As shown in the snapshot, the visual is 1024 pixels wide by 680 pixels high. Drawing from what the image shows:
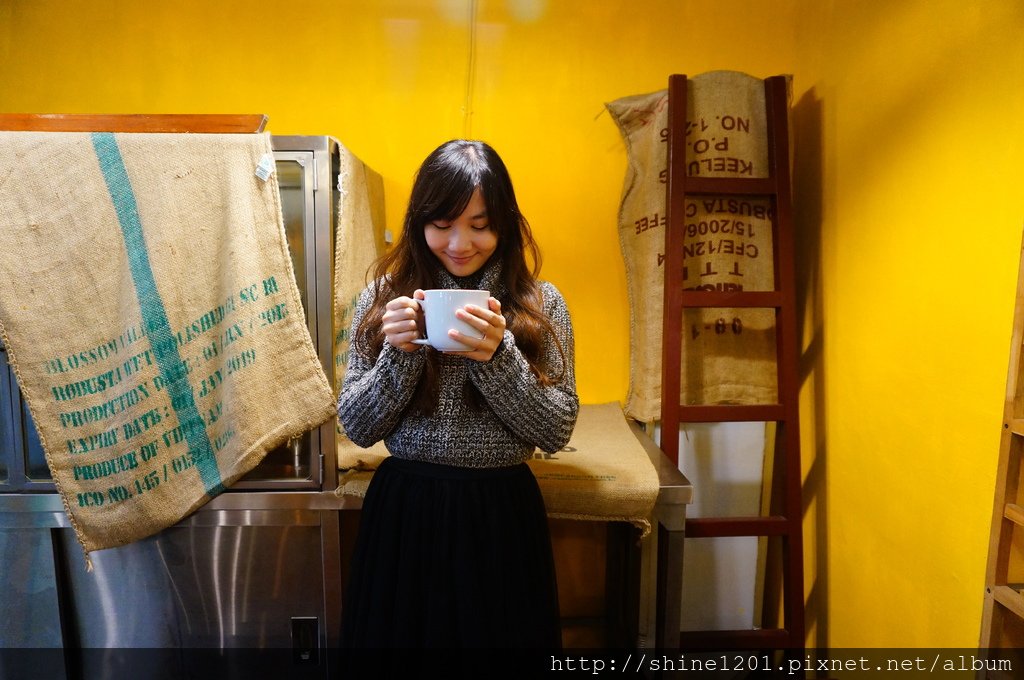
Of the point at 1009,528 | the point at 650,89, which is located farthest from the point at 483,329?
the point at 650,89

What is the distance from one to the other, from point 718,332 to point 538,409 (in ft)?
2.88

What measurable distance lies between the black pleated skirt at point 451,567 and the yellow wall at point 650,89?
2.92 feet

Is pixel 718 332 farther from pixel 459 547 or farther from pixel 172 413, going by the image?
pixel 172 413

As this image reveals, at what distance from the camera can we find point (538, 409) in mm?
943

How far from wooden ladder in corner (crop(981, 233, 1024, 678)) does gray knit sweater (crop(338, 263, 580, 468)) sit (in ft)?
2.41

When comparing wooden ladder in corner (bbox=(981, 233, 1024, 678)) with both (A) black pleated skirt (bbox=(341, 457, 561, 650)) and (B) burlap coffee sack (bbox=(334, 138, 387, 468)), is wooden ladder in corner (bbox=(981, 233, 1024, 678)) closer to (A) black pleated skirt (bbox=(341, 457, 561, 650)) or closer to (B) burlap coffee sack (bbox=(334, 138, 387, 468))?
(A) black pleated skirt (bbox=(341, 457, 561, 650))

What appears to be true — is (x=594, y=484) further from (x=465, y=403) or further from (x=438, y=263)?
(x=438, y=263)

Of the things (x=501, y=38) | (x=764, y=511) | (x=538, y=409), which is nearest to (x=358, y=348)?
(x=538, y=409)

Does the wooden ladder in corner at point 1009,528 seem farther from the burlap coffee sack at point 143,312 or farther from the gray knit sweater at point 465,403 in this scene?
the burlap coffee sack at point 143,312

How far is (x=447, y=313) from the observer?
0.81 m

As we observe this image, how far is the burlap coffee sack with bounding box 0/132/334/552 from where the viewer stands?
117 centimetres

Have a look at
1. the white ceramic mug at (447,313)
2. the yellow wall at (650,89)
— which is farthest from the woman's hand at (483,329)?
the yellow wall at (650,89)

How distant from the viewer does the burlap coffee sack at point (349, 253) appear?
1342 millimetres

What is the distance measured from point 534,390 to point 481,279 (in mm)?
229
